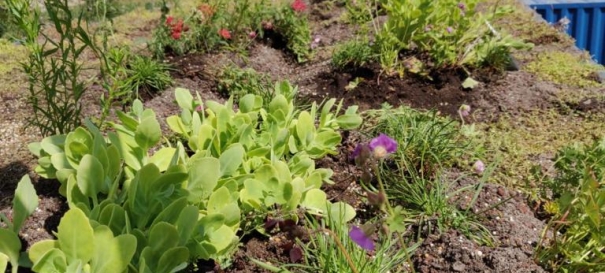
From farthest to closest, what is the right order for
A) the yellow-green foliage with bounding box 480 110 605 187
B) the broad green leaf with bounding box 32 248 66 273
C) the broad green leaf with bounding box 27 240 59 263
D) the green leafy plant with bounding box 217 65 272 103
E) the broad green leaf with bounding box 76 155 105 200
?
the green leafy plant with bounding box 217 65 272 103
the yellow-green foliage with bounding box 480 110 605 187
the broad green leaf with bounding box 76 155 105 200
the broad green leaf with bounding box 27 240 59 263
the broad green leaf with bounding box 32 248 66 273

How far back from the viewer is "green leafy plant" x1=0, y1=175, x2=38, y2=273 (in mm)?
1951

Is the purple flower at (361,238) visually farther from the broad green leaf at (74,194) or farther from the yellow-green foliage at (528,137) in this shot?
the yellow-green foliage at (528,137)

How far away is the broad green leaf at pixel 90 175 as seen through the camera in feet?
7.08

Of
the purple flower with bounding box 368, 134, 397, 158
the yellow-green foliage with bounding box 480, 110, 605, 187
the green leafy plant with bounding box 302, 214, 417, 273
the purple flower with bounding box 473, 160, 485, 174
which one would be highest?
the purple flower with bounding box 368, 134, 397, 158

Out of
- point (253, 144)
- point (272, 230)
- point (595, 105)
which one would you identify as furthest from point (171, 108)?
point (595, 105)

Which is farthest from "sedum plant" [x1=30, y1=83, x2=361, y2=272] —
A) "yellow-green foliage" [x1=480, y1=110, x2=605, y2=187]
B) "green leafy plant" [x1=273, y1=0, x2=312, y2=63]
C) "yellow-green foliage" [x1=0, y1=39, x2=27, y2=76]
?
"yellow-green foliage" [x1=0, y1=39, x2=27, y2=76]

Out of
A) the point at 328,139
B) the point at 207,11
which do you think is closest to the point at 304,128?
the point at 328,139

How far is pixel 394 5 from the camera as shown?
13.3 feet

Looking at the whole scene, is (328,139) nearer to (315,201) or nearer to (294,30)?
(315,201)

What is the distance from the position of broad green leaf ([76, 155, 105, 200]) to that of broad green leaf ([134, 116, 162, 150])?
242mm

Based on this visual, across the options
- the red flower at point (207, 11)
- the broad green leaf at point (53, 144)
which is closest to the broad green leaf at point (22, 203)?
the broad green leaf at point (53, 144)

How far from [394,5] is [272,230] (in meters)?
2.18

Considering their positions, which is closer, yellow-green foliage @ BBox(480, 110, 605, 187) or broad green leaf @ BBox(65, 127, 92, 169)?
broad green leaf @ BBox(65, 127, 92, 169)

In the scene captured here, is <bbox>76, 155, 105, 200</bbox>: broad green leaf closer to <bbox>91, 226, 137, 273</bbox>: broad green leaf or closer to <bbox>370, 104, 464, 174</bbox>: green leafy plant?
<bbox>91, 226, 137, 273</bbox>: broad green leaf
